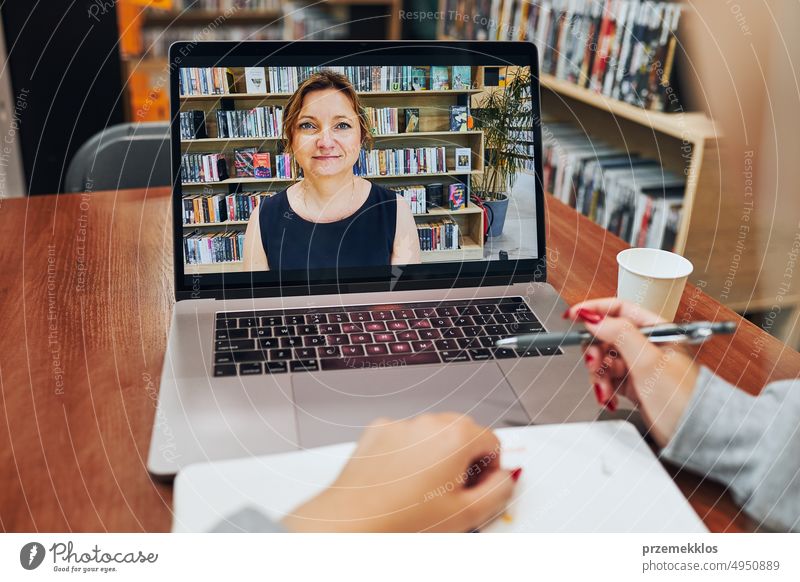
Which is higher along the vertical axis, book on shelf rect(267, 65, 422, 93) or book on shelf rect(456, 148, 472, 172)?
book on shelf rect(267, 65, 422, 93)

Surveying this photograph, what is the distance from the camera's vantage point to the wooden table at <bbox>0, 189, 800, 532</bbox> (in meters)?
0.46

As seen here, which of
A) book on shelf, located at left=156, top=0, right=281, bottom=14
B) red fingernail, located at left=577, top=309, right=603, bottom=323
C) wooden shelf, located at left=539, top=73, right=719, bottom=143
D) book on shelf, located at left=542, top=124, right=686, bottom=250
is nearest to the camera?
red fingernail, located at left=577, top=309, right=603, bottom=323

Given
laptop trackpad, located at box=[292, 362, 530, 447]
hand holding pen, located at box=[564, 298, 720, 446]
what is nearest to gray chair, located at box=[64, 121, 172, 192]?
laptop trackpad, located at box=[292, 362, 530, 447]

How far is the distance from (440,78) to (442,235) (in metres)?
0.17

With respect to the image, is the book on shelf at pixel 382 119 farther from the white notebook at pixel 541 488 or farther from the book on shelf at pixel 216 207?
the white notebook at pixel 541 488

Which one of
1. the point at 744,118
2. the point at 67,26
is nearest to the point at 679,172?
the point at 744,118

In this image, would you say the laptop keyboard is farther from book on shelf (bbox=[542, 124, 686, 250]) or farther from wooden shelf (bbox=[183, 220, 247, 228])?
book on shelf (bbox=[542, 124, 686, 250])

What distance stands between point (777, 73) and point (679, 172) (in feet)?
0.92

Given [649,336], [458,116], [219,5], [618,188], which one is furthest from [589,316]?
[219,5]

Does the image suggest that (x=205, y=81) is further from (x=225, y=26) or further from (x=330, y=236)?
(x=225, y=26)

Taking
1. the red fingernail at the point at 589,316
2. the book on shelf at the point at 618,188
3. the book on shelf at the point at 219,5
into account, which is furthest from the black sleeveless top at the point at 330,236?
the book on shelf at the point at 219,5

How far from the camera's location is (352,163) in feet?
2.33

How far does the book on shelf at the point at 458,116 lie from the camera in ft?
2.38

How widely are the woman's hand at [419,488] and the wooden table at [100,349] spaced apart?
11 cm
